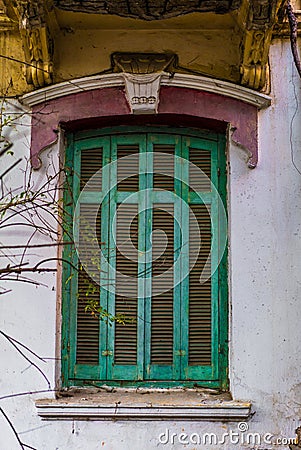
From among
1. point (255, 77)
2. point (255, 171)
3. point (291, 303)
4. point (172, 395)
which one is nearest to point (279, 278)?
point (291, 303)

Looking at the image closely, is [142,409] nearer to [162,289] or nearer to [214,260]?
[162,289]

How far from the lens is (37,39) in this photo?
530 cm

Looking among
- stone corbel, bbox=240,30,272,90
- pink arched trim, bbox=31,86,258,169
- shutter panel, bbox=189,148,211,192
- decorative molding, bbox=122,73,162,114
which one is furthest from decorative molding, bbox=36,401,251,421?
stone corbel, bbox=240,30,272,90

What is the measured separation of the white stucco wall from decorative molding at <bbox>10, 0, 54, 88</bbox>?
0.41m

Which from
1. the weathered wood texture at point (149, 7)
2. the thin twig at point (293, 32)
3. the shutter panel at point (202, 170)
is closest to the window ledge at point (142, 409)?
the shutter panel at point (202, 170)

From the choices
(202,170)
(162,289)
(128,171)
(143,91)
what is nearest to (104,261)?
(162,289)

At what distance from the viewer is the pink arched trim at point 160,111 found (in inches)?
214

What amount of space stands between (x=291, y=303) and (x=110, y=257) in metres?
1.39

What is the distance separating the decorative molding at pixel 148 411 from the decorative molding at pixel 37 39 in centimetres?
239

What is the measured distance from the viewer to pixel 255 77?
539cm

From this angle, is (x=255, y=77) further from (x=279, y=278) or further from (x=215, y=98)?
(x=279, y=278)

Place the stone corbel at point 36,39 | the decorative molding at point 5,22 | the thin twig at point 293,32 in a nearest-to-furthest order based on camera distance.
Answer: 1. the stone corbel at point 36,39
2. the thin twig at point 293,32
3. the decorative molding at point 5,22

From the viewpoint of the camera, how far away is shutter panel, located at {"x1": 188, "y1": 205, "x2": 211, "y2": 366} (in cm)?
541

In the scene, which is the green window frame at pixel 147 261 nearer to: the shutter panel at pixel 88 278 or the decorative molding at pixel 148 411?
the shutter panel at pixel 88 278
